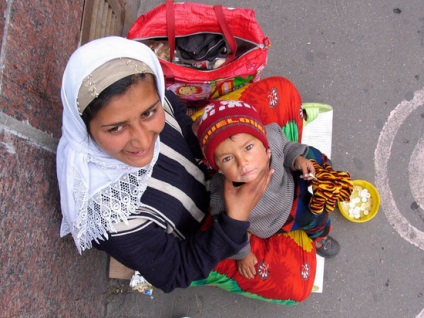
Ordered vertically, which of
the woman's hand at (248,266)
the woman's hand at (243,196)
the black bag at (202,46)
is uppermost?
the black bag at (202,46)

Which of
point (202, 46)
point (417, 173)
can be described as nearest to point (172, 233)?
point (202, 46)

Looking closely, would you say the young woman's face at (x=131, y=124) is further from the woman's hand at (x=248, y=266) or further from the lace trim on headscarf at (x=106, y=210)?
the woman's hand at (x=248, y=266)

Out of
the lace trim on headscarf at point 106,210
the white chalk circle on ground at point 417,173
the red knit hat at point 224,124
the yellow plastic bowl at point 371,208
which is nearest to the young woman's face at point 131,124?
the lace trim on headscarf at point 106,210

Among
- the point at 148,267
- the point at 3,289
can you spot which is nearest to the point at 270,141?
the point at 148,267

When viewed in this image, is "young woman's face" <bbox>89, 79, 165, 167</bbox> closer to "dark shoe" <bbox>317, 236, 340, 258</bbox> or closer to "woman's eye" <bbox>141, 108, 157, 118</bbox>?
"woman's eye" <bbox>141, 108, 157, 118</bbox>

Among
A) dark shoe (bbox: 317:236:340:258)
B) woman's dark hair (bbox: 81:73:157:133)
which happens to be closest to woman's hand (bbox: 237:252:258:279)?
dark shoe (bbox: 317:236:340:258)

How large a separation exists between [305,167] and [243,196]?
41cm

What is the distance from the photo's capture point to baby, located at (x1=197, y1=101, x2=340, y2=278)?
5.34ft

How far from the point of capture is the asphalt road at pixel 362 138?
2449 mm

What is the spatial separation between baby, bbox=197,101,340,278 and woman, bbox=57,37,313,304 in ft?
0.31

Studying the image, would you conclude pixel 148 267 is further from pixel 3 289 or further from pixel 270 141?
pixel 270 141

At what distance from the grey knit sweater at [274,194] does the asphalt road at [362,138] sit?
0.83 metres

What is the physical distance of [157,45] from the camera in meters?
2.27

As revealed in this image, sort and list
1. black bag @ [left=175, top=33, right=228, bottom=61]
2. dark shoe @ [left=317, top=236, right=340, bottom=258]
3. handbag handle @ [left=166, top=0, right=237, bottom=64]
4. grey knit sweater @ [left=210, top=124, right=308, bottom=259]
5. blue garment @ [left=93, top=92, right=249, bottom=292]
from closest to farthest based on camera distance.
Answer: blue garment @ [left=93, top=92, right=249, bottom=292] → grey knit sweater @ [left=210, top=124, right=308, bottom=259] → handbag handle @ [left=166, top=0, right=237, bottom=64] → black bag @ [left=175, top=33, right=228, bottom=61] → dark shoe @ [left=317, top=236, right=340, bottom=258]
